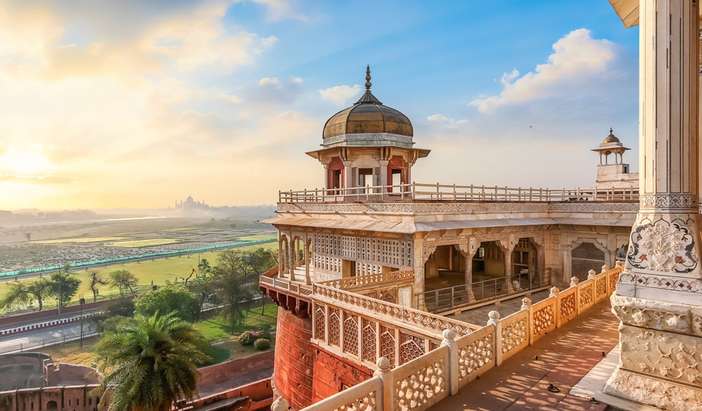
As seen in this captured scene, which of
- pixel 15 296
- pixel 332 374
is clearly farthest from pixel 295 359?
pixel 15 296

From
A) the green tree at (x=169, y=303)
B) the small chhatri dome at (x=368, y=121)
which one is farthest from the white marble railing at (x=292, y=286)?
the green tree at (x=169, y=303)

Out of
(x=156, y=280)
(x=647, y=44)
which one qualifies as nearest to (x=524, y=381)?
(x=647, y=44)

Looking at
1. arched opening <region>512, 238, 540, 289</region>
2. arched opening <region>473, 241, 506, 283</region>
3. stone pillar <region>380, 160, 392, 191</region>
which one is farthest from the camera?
stone pillar <region>380, 160, 392, 191</region>

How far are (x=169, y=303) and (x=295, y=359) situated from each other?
3383cm

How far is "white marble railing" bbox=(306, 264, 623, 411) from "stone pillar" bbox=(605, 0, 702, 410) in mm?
1911

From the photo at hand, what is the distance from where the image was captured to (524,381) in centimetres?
605

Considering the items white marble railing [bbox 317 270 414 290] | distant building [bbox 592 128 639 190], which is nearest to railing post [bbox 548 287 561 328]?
white marble railing [bbox 317 270 414 290]

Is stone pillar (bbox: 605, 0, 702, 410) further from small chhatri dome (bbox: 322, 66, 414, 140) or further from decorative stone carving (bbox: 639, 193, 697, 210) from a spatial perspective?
small chhatri dome (bbox: 322, 66, 414, 140)

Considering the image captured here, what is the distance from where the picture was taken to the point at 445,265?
21.4 m

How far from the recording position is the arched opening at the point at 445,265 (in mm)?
19352

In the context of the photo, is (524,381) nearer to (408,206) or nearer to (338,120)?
(408,206)

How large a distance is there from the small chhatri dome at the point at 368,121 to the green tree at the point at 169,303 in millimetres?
30910

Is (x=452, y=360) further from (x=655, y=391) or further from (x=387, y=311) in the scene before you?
(x=387, y=311)

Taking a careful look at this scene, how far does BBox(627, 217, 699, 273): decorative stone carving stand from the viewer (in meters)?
4.53
